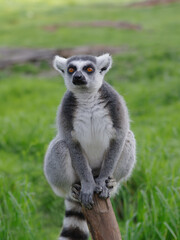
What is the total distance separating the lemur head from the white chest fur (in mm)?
105

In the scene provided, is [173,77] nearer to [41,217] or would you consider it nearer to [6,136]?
[6,136]

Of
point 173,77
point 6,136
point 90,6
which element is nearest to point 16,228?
point 6,136

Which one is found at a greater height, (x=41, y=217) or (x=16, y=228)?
(x=16, y=228)

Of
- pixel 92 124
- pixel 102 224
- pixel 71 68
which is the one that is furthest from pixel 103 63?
pixel 102 224

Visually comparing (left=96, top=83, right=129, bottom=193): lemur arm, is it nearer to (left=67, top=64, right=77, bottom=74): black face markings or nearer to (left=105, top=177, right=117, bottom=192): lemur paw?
(left=105, top=177, right=117, bottom=192): lemur paw

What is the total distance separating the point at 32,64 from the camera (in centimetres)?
1122

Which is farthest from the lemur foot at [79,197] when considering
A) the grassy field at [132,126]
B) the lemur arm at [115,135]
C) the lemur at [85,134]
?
the grassy field at [132,126]

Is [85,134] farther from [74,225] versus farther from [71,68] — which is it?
[74,225]

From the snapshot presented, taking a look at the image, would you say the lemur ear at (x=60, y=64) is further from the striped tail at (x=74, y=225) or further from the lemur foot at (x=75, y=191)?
the striped tail at (x=74, y=225)

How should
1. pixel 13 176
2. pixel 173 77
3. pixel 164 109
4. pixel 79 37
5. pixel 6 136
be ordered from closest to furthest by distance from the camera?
pixel 13 176 → pixel 6 136 → pixel 164 109 → pixel 173 77 → pixel 79 37

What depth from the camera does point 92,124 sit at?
108 inches

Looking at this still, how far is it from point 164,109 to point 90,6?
63.4 ft

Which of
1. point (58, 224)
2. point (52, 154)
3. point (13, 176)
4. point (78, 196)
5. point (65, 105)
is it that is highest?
point (65, 105)

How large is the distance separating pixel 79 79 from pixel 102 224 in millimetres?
976
